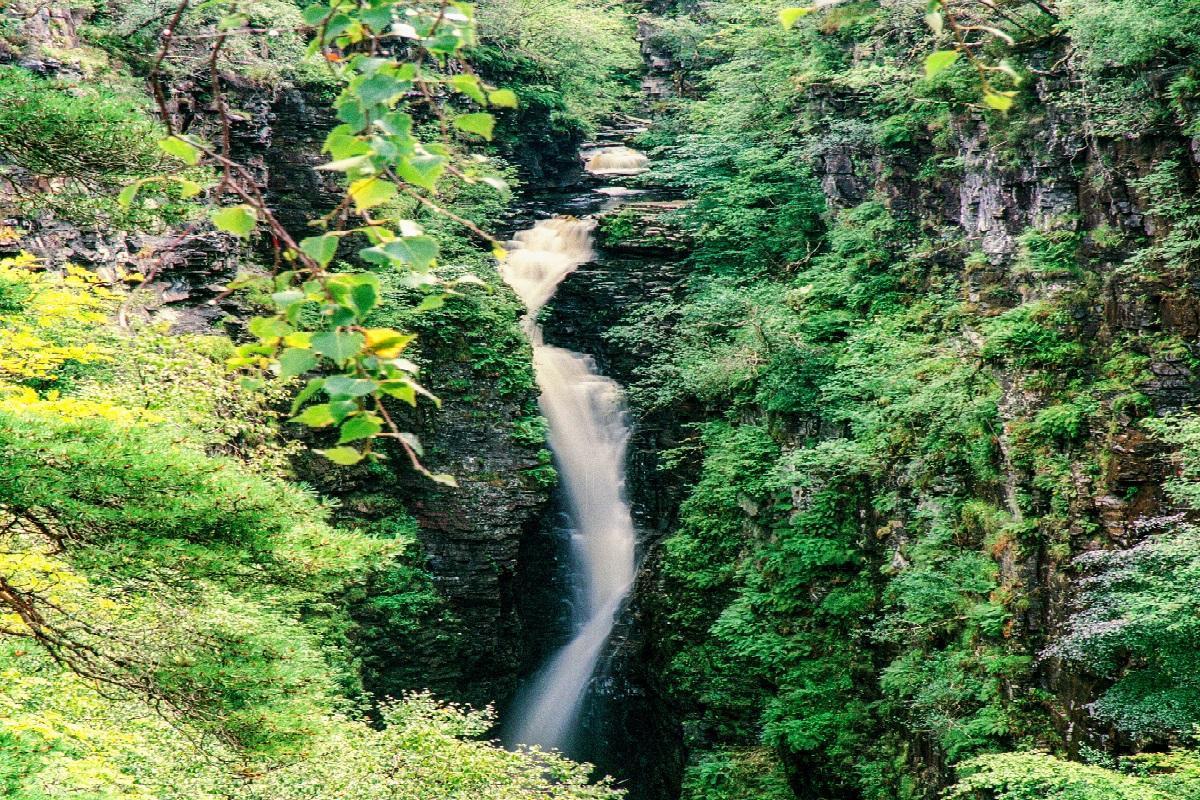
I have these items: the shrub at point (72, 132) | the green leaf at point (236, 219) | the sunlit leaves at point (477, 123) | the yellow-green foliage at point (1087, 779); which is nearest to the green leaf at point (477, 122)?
the sunlit leaves at point (477, 123)

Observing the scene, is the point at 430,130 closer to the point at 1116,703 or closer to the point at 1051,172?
the point at 1051,172

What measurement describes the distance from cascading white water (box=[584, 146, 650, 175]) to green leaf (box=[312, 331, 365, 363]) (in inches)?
809

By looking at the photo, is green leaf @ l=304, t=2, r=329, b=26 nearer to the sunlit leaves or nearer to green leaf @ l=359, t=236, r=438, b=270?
the sunlit leaves

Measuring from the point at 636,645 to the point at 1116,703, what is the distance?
9024 millimetres

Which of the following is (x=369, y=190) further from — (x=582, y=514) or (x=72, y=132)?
(x=582, y=514)

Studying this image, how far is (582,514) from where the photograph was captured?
53.5 ft

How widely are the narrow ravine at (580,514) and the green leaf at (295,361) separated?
47.4 ft

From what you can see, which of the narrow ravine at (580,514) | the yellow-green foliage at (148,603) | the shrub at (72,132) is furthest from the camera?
the narrow ravine at (580,514)

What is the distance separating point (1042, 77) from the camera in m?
10.1

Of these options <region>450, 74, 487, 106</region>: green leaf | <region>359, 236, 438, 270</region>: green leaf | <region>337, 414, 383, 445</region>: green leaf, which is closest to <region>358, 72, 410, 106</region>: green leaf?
<region>450, 74, 487, 106</region>: green leaf

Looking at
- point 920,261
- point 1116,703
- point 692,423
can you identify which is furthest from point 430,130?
point 1116,703

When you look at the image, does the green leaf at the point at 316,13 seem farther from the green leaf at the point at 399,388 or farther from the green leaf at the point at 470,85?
the green leaf at the point at 399,388

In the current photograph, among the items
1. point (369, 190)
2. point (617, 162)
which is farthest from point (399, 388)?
point (617, 162)

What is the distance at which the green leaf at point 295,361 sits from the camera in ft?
4.60
